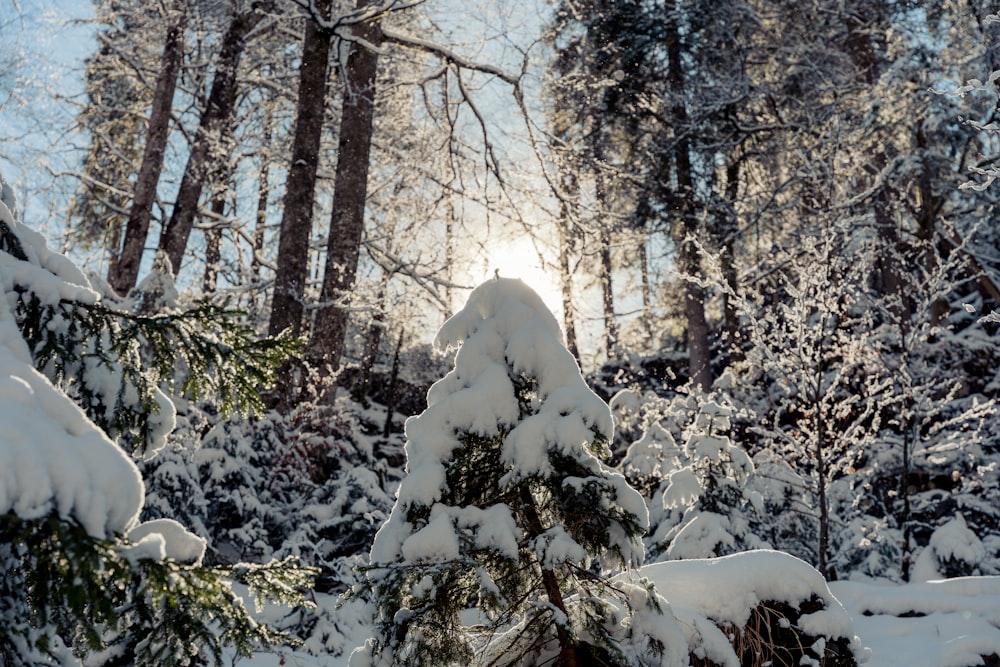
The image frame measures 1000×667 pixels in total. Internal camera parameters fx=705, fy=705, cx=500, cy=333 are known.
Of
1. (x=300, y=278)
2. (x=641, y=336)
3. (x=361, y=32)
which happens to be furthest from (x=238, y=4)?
(x=641, y=336)

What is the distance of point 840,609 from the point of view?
153 inches

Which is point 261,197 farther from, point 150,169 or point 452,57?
point 452,57

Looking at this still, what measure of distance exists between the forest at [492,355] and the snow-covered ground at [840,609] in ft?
0.09

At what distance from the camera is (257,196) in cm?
1453

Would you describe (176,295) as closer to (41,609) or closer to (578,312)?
(578,312)

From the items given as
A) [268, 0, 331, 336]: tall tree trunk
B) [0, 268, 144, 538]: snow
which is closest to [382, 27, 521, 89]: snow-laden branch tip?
[268, 0, 331, 336]: tall tree trunk

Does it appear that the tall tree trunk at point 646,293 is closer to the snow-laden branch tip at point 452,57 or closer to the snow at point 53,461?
the snow-laden branch tip at point 452,57

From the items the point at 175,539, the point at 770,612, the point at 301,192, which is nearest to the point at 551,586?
the point at 770,612

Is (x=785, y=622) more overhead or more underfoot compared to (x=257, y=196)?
more underfoot

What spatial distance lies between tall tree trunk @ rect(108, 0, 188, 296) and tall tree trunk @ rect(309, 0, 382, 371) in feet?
9.05

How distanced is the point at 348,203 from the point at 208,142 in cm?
361

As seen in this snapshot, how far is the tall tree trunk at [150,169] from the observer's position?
940 centimetres

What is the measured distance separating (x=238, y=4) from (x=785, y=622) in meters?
10.4

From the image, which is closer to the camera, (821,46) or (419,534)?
(419,534)
